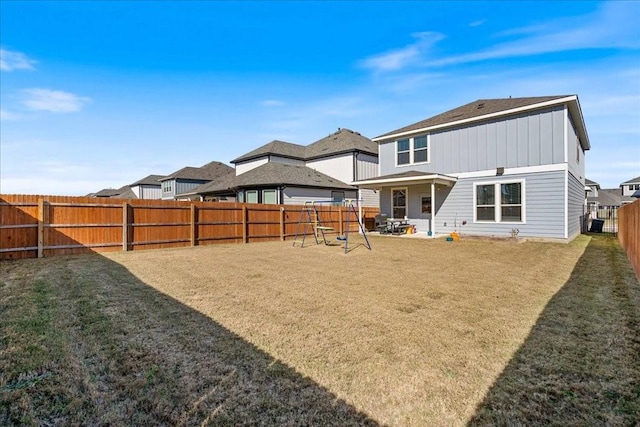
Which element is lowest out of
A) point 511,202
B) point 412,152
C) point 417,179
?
point 511,202

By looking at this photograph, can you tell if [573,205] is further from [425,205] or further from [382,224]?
[382,224]

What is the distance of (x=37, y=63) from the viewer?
10.6 metres

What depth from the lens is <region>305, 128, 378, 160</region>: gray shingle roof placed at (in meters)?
22.7

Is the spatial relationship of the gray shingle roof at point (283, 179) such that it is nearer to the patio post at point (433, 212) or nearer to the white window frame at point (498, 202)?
the patio post at point (433, 212)

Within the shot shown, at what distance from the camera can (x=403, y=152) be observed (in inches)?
637

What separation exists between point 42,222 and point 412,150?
14891 millimetres

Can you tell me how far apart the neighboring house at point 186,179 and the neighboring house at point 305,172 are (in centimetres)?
729

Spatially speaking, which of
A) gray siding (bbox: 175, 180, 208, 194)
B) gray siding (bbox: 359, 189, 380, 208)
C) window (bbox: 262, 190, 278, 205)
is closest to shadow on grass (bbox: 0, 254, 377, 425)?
window (bbox: 262, 190, 278, 205)

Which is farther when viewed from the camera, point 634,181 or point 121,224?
point 634,181

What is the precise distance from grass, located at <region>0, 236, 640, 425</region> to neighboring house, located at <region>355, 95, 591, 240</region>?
663cm

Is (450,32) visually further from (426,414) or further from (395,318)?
(426,414)

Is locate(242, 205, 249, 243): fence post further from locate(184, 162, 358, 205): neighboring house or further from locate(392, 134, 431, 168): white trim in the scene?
locate(392, 134, 431, 168): white trim

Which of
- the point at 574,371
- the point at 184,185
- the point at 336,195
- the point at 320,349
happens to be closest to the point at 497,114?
the point at 336,195

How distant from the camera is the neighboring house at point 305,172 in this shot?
18.9 metres
